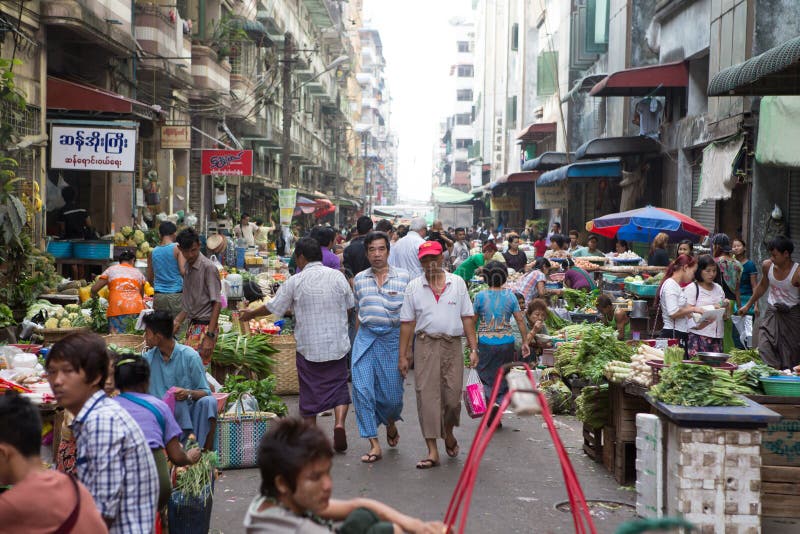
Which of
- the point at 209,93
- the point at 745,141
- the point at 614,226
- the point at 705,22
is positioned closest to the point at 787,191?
the point at 745,141

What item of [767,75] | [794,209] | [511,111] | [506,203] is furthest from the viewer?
[511,111]

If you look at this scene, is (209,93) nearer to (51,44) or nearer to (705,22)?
(51,44)

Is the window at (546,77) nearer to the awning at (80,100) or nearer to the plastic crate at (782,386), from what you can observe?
the awning at (80,100)

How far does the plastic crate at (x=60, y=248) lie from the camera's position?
599 inches

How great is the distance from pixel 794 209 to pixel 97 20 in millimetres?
11376

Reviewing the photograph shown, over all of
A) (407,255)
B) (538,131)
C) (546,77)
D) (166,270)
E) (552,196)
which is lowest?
(166,270)

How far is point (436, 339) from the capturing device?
8.09 m

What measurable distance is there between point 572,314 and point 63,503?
12047 millimetres

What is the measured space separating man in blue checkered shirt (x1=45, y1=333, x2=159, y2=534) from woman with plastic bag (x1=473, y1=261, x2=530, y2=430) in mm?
5472

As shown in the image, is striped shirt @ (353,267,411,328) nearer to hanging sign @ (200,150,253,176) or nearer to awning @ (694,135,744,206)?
awning @ (694,135,744,206)

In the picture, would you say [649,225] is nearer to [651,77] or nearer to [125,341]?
[651,77]

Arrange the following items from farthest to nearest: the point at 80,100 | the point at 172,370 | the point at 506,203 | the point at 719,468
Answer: the point at 506,203
the point at 80,100
the point at 172,370
the point at 719,468

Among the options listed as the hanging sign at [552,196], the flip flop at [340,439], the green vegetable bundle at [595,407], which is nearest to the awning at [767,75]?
the green vegetable bundle at [595,407]

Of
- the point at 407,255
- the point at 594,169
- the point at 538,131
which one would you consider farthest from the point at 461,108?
the point at 407,255
